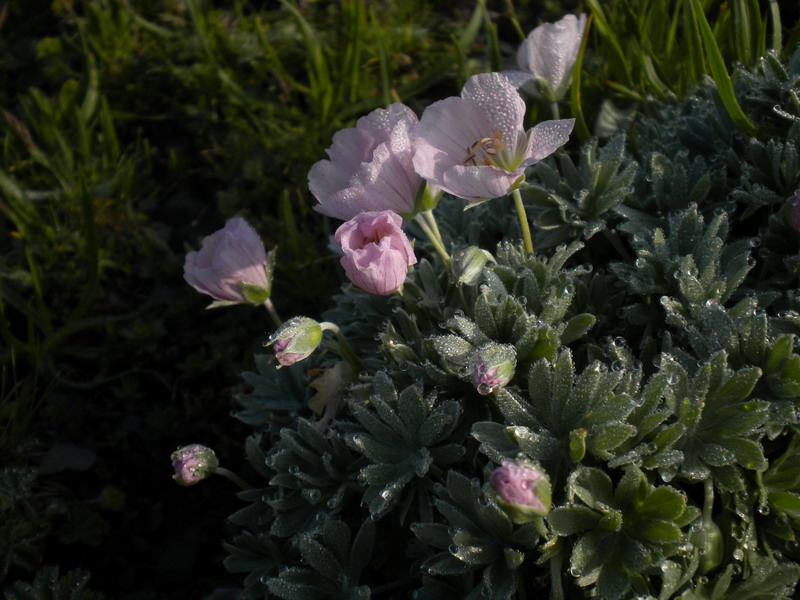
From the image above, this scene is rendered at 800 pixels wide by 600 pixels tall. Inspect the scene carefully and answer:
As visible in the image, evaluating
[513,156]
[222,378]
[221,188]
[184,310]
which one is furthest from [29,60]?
[513,156]

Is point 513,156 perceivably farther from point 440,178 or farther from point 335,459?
point 335,459

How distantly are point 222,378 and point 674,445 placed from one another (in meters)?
1.55

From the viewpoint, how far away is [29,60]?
3.27 metres

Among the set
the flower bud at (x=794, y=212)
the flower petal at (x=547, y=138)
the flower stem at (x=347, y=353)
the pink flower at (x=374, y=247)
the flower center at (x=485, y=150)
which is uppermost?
the flower petal at (x=547, y=138)

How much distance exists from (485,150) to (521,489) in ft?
2.43

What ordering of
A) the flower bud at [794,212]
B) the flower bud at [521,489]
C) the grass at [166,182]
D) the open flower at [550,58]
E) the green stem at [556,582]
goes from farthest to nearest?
1. the grass at [166,182]
2. the open flower at [550,58]
3. the flower bud at [794,212]
4. the green stem at [556,582]
5. the flower bud at [521,489]

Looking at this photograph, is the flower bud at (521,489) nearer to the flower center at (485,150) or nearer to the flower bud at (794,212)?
the flower center at (485,150)

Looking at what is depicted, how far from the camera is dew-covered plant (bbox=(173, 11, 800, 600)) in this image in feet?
4.50

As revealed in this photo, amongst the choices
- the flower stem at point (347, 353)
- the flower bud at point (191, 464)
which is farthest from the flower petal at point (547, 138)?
the flower bud at point (191, 464)

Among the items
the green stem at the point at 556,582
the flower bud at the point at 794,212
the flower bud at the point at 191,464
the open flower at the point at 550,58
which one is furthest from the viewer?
the open flower at the point at 550,58

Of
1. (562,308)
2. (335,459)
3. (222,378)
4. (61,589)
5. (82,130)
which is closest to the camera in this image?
(562,308)

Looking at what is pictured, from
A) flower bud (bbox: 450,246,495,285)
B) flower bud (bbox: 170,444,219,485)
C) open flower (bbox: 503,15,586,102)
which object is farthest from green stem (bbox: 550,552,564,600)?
open flower (bbox: 503,15,586,102)

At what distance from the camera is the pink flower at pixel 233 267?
1.74 metres

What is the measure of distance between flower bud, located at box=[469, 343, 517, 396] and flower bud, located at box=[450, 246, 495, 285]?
7.4 inches
